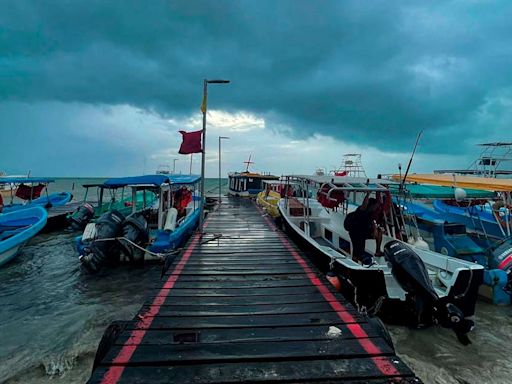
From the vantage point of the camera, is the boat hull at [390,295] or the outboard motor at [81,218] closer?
the boat hull at [390,295]

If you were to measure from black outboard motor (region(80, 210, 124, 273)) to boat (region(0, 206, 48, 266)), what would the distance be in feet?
11.0

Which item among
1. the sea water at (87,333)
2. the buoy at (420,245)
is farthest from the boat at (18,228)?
the buoy at (420,245)

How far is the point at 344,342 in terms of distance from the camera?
307 cm

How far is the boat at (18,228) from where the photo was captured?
9640 mm

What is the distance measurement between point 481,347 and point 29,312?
9.42 metres

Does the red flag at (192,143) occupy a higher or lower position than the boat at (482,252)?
higher

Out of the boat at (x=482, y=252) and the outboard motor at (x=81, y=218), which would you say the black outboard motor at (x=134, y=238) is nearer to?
the outboard motor at (x=81, y=218)

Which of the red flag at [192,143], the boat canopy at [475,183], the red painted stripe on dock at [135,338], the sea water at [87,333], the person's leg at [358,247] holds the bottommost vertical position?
the sea water at [87,333]

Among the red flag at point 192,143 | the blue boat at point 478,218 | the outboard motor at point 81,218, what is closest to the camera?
the red flag at point 192,143

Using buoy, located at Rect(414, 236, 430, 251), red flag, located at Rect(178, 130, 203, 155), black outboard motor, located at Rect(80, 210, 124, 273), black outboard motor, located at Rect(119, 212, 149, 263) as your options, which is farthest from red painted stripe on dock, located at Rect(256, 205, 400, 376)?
black outboard motor, located at Rect(80, 210, 124, 273)

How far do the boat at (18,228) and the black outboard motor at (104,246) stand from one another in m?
3.34

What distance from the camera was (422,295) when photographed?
440cm

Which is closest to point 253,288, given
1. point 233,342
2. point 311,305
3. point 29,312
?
point 311,305

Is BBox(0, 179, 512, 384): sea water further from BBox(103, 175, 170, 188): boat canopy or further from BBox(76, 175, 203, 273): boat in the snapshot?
BBox(103, 175, 170, 188): boat canopy
